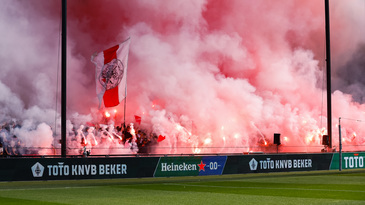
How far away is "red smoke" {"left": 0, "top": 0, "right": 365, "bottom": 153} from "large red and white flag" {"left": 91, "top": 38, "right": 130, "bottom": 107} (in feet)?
71.0

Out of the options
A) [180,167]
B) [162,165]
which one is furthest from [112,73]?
[180,167]

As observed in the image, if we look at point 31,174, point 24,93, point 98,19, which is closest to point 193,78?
point 98,19

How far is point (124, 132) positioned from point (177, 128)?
7.32m

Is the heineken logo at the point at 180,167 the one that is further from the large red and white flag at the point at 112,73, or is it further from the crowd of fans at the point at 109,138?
the crowd of fans at the point at 109,138

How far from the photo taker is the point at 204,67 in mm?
63906

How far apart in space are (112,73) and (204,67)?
3500 centimetres

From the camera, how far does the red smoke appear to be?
176 ft

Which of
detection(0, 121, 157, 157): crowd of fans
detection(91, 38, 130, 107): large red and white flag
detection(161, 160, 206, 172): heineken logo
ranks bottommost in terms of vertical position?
detection(161, 160, 206, 172): heineken logo

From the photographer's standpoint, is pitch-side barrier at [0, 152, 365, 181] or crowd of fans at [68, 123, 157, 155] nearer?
pitch-side barrier at [0, 152, 365, 181]

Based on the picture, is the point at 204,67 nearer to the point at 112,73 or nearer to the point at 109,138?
the point at 109,138

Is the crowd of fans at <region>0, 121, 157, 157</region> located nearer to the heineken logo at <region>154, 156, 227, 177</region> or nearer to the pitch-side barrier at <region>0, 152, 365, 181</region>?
the pitch-side barrier at <region>0, 152, 365, 181</region>

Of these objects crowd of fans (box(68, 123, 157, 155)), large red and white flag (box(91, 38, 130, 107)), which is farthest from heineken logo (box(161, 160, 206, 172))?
crowd of fans (box(68, 123, 157, 155))

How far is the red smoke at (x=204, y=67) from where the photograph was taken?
53531 mm

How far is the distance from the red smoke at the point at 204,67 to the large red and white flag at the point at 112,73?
853 inches
